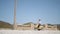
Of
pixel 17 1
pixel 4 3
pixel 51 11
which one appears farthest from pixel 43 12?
pixel 4 3

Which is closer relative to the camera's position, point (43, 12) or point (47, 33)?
point (47, 33)

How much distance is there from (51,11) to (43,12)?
0.32 meters

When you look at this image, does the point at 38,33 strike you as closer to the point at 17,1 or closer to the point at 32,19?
the point at 32,19

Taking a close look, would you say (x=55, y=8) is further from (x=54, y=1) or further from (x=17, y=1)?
(x=17, y=1)

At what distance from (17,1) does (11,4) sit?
0.25m

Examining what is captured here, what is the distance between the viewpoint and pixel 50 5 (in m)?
5.64

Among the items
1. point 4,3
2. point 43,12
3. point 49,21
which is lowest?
point 49,21

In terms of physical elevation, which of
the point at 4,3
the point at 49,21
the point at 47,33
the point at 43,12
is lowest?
the point at 47,33

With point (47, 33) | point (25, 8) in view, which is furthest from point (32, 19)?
point (47, 33)

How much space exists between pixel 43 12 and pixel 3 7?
1.55m

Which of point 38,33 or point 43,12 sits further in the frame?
point 43,12

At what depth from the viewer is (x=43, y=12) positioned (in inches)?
221

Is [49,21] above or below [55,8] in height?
below

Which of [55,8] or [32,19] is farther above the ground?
[55,8]
